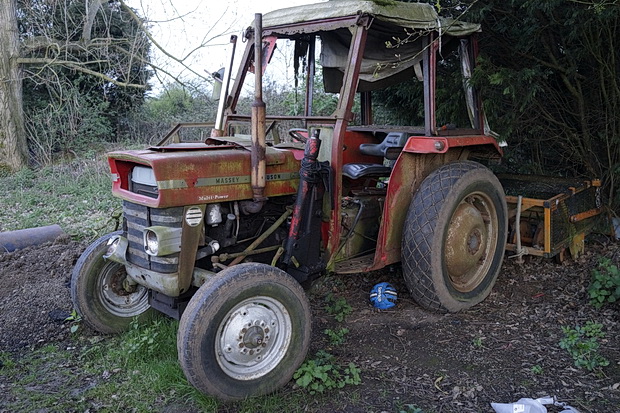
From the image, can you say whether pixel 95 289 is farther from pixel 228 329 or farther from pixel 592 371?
pixel 592 371

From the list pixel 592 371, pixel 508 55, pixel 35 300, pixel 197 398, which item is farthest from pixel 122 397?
pixel 508 55

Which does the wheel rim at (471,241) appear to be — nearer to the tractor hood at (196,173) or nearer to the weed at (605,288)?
the weed at (605,288)

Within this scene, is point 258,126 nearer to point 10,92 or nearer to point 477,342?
point 477,342

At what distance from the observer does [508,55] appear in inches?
212

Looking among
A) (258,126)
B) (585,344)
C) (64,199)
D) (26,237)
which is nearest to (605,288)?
(585,344)

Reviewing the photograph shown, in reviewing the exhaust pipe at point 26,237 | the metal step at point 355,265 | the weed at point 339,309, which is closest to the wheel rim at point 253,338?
the metal step at point 355,265

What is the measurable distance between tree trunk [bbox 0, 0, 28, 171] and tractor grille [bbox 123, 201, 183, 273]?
9011 millimetres

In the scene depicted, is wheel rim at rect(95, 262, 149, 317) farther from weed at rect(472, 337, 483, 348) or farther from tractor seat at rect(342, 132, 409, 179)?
weed at rect(472, 337, 483, 348)

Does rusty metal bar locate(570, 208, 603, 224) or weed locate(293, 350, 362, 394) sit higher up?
rusty metal bar locate(570, 208, 603, 224)

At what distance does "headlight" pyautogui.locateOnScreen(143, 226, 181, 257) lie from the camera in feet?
10.0

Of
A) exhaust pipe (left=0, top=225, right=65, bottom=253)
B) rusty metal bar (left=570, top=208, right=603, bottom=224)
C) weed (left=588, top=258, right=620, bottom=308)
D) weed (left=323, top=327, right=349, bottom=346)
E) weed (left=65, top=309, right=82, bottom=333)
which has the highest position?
rusty metal bar (left=570, top=208, right=603, bottom=224)

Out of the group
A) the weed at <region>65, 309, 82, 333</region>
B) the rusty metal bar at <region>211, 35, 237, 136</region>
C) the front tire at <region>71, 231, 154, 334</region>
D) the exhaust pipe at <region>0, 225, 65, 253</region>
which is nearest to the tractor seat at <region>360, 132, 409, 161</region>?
the rusty metal bar at <region>211, 35, 237, 136</region>

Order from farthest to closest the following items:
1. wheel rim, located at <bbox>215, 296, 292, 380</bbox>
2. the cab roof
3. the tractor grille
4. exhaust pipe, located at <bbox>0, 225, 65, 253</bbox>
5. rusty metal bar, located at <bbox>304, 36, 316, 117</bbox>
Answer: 1. exhaust pipe, located at <bbox>0, 225, 65, 253</bbox>
2. rusty metal bar, located at <bbox>304, 36, 316, 117</bbox>
3. the cab roof
4. the tractor grille
5. wheel rim, located at <bbox>215, 296, 292, 380</bbox>

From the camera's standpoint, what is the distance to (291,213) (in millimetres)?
3596
